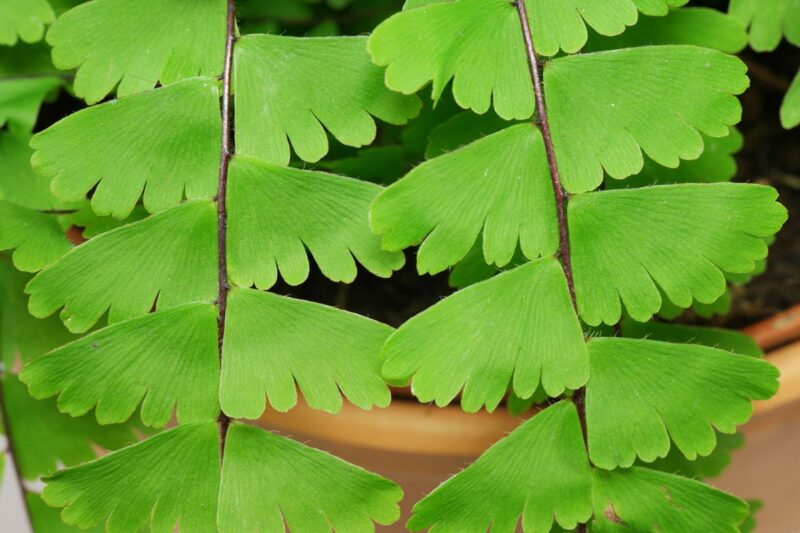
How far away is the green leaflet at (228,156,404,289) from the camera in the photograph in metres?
0.51

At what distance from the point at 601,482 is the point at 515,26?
0.29 metres

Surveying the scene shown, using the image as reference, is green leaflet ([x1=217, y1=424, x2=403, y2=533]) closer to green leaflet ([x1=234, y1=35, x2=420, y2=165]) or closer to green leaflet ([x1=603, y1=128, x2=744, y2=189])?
green leaflet ([x1=234, y1=35, x2=420, y2=165])

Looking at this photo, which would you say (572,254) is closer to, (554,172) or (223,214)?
(554,172)

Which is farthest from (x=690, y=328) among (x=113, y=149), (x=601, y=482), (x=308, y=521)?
(x=113, y=149)

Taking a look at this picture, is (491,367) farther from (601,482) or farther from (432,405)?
(432,405)

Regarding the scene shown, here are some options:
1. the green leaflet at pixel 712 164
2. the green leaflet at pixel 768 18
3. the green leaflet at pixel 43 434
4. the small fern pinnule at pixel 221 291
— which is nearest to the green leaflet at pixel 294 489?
the small fern pinnule at pixel 221 291

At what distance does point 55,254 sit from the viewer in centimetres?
57

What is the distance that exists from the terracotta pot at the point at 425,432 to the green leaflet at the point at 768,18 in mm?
272

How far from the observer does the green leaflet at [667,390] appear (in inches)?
19.2

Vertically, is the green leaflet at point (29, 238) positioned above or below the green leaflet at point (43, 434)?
above

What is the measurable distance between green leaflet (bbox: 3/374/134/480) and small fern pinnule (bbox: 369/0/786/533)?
0.31 meters

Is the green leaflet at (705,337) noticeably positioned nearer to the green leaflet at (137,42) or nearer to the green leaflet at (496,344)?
the green leaflet at (496,344)

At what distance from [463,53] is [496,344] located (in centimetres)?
18

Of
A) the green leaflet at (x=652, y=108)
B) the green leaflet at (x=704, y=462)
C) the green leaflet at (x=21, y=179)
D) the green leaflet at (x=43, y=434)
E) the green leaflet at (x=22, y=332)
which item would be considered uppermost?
the green leaflet at (x=652, y=108)
